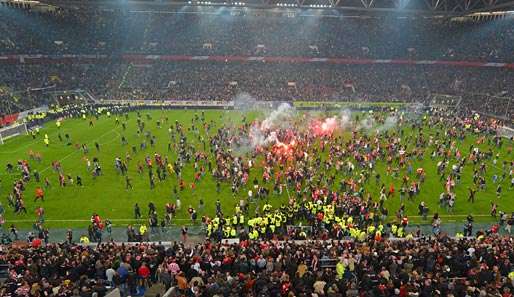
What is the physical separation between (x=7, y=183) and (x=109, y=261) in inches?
740

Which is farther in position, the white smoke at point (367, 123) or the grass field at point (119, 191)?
the white smoke at point (367, 123)

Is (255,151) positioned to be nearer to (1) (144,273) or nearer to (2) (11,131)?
(1) (144,273)

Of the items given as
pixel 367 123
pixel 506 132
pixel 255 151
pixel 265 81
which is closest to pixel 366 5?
pixel 265 81

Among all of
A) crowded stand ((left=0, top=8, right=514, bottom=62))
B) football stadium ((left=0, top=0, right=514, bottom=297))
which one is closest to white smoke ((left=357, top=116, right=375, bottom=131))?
football stadium ((left=0, top=0, right=514, bottom=297))

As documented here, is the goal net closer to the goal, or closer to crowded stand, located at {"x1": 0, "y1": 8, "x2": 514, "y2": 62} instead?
crowded stand, located at {"x1": 0, "y1": 8, "x2": 514, "y2": 62}

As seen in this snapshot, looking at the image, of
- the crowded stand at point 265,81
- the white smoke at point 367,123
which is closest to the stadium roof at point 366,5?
the crowded stand at point 265,81

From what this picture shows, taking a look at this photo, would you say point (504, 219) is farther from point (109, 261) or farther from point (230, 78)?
point (230, 78)

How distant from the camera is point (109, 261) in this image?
43.3 ft

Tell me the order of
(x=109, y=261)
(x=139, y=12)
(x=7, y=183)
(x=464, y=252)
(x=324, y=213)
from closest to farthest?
1. (x=109, y=261)
2. (x=464, y=252)
3. (x=324, y=213)
4. (x=7, y=183)
5. (x=139, y=12)

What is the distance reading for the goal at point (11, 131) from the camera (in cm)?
3688

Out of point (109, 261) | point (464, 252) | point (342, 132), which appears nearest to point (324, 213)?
point (464, 252)

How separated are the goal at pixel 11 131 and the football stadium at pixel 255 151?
11.2 inches

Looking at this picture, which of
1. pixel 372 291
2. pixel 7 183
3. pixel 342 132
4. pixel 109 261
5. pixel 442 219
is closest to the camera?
pixel 372 291

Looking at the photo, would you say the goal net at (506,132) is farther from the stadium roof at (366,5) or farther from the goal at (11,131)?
the goal at (11,131)
